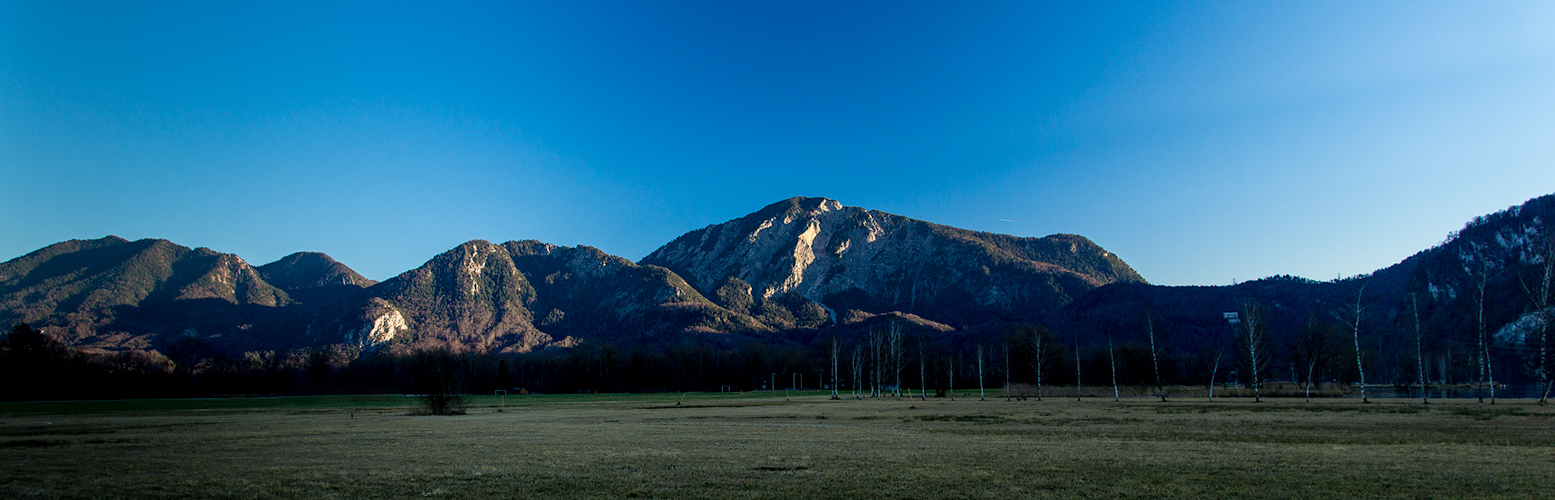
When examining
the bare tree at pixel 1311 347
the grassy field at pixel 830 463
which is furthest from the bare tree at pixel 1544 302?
the grassy field at pixel 830 463

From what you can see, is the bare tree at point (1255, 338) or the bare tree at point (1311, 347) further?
the bare tree at point (1311, 347)

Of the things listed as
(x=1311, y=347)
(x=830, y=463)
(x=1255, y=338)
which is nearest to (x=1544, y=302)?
(x=1255, y=338)

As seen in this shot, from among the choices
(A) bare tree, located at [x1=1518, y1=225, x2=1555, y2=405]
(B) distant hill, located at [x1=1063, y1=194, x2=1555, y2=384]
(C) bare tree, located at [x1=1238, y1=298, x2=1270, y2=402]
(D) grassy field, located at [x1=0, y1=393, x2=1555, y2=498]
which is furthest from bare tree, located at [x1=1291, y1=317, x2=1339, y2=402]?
(D) grassy field, located at [x1=0, y1=393, x2=1555, y2=498]

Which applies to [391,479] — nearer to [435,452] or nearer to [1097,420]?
[435,452]

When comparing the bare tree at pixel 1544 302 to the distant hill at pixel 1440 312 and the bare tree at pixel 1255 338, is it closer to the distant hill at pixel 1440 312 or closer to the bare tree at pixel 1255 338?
the bare tree at pixel 1255 338

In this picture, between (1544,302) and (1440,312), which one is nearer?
(1544,302)

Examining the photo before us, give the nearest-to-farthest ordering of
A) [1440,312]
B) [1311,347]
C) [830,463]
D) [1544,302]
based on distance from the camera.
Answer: [830,463]
[1544,302]
[1311,347]
[1440,312]

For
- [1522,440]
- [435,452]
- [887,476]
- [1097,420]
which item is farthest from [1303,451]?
[435,452]

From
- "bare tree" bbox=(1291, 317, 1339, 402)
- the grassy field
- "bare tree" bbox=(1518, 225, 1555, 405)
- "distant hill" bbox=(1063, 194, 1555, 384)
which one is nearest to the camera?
the grassy field

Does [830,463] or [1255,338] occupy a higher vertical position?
[1255,338]

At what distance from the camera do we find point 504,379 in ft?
457

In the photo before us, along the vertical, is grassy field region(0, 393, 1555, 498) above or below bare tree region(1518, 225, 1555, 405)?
below

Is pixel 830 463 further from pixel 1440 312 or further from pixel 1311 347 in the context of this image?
pixel 1440 312

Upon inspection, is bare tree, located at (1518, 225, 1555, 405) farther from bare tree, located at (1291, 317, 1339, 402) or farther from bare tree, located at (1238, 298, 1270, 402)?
bare tree, located at (1238, 298, 1270, 402)
